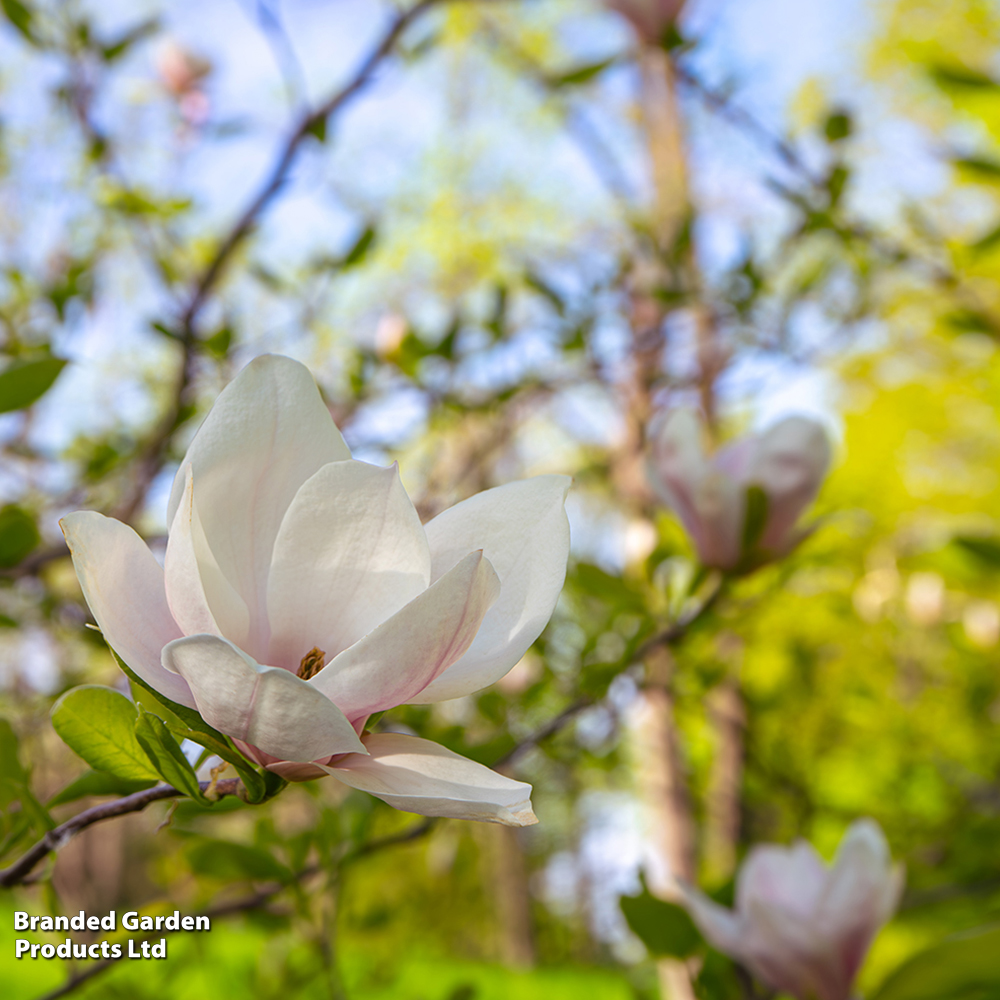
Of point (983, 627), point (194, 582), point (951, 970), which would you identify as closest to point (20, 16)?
point (194, 582)

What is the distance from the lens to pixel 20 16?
115cm

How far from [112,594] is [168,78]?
1953mm

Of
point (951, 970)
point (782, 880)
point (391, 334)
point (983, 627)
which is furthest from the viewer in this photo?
point (983, 627)

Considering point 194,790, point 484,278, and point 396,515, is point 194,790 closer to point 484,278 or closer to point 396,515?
point 396,515

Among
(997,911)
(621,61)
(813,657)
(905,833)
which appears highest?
(621,61)

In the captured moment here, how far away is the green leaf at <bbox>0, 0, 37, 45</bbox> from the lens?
44.4 inches

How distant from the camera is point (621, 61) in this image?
119cm

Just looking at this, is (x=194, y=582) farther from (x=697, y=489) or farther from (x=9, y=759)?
(x=697, y=489)

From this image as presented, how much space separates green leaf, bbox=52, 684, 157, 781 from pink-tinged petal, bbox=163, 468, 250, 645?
0.05 m

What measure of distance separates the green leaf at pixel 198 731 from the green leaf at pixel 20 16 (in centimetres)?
111

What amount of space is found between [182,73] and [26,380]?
163cm

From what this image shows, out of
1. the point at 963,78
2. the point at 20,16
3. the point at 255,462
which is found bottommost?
the point at 255,462

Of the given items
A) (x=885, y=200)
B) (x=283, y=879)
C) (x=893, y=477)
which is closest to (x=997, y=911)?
(x=283, y=879)

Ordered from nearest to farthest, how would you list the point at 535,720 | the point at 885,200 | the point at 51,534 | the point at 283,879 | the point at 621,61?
the point at 283,879, the point at 621,61, the point at 51,534, the point at 535,720, the point at 885,200
